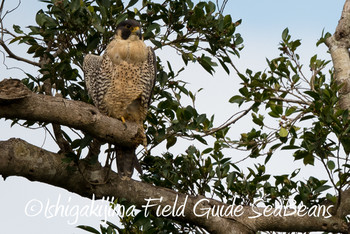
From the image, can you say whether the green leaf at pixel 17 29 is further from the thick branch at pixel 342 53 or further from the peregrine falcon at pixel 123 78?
the thick branch at pixel 342 53

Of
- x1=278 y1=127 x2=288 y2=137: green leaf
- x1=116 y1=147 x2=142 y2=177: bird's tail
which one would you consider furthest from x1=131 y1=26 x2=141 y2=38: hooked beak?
x1=278 y1=127 x2=288 y2=137: green leaf

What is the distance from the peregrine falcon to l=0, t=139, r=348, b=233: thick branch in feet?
2.63

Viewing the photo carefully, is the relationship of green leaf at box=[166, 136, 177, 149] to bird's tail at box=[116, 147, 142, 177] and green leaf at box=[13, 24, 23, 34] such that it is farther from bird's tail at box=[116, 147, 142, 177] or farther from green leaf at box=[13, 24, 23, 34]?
green leaf at box=[13, 24, 23, 34]

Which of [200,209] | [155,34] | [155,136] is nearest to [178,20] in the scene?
[155,34]

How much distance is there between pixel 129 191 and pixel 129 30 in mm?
1421

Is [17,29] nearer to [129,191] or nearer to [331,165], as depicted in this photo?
[129,191]

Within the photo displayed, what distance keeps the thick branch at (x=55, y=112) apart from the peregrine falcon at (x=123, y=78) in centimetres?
87

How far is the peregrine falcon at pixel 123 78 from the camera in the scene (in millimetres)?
4543

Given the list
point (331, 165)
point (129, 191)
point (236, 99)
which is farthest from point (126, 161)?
point (331, 165)

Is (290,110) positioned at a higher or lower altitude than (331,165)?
higher

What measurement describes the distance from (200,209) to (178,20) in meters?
1.44

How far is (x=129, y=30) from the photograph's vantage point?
4.64 m

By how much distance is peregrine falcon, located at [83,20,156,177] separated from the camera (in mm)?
4543

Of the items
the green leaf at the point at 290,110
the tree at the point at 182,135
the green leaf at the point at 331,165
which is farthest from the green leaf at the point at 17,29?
the green leaf at the point at 331,165
